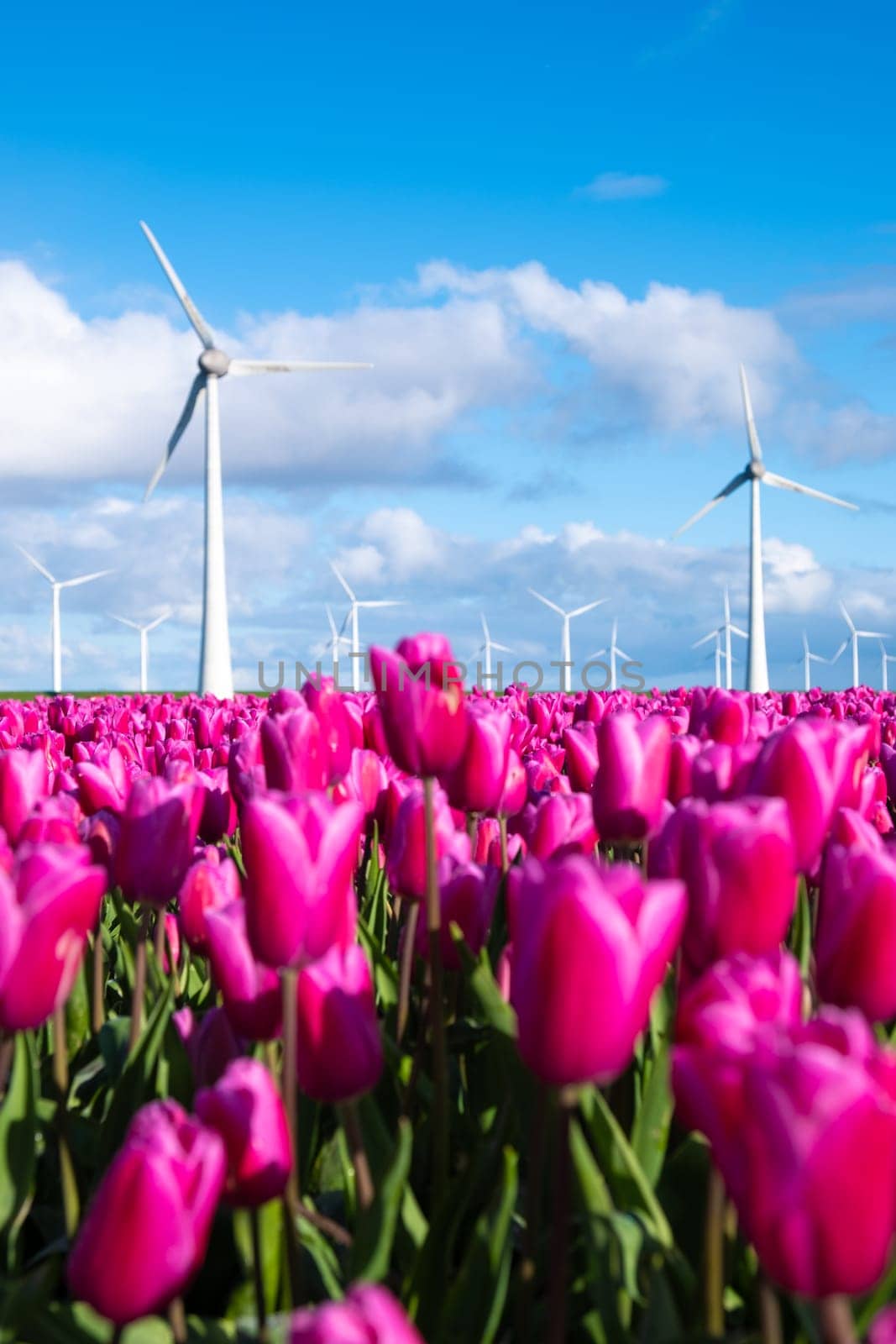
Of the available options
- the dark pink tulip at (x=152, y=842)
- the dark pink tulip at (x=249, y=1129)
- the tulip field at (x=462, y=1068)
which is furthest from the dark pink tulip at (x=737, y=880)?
the dark pink tulip at (x=152, y=842)

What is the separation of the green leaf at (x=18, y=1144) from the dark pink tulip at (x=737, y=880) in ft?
4.01

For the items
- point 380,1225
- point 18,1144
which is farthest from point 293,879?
point 18,1144

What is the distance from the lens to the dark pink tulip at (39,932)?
190 cm

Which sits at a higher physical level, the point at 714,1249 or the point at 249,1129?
the point at 249,1129

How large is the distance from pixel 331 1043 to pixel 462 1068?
3.79 ft

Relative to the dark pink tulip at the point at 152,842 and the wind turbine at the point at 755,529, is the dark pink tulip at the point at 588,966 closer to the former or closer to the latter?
the dark pink tulip at the point at 152,842

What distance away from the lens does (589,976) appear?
1.54 meters

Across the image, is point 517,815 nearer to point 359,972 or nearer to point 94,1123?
point 94,1123

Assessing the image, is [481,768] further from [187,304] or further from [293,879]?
[187,304]

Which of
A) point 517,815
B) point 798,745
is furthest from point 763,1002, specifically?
point 517,815

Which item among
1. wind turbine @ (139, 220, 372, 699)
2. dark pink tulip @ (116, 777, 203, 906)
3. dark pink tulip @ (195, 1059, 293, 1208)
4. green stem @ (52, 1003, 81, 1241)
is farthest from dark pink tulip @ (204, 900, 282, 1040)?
wind turbine @ (139, 220, 372, 699)

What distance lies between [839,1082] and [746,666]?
A: 4208cm

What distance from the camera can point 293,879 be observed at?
1903 mm

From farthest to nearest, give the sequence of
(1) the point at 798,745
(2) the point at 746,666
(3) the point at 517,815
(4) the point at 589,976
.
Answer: (2) the point at 746,666
(3) the point at 517,815
(1) the point at 798,745
(4) the point at 589,976
